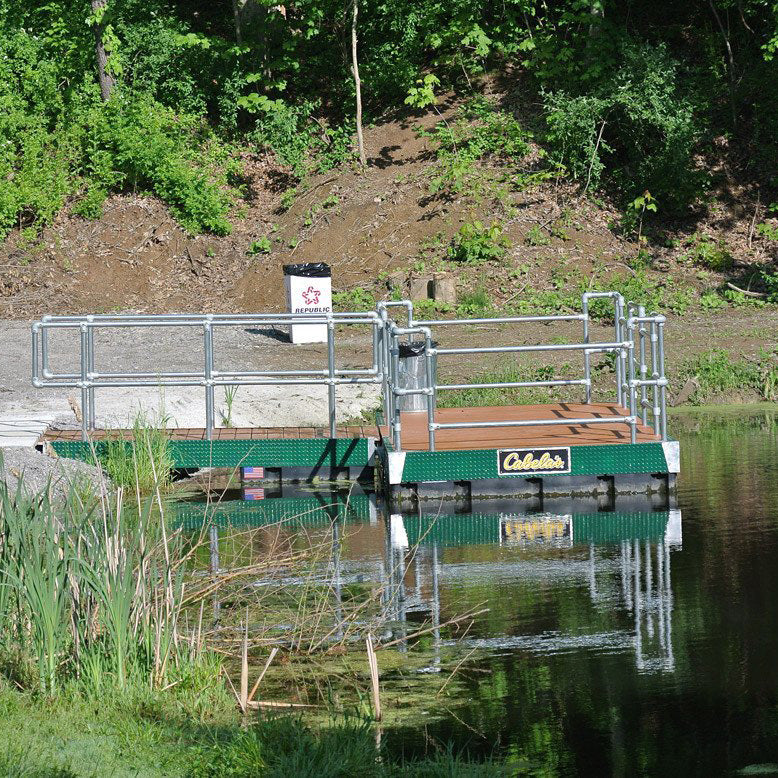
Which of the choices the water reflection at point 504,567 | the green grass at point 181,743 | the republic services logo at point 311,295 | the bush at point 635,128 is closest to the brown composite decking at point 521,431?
the water reflection at point 504,567

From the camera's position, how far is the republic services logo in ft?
78.2

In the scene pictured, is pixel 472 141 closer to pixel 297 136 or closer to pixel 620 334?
pixel 297 136

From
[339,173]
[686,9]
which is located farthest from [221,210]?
[686,9]

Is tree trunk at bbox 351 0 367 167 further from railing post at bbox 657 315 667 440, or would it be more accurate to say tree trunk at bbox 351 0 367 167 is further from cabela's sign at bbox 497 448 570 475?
cabela's sign at bbox 497 448 570 475

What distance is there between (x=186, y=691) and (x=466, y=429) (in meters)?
8.13

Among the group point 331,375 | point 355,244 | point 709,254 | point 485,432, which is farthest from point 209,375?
point 709,254

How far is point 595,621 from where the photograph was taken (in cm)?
792

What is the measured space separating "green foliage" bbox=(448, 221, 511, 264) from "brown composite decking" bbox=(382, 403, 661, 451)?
11446 mm

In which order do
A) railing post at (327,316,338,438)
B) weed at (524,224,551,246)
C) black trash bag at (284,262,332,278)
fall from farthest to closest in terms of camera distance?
weed at (524,224,551,246) < black trash bag at (284,262,332,278) < railing post at (327,316,338,438)

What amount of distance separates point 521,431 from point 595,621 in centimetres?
601

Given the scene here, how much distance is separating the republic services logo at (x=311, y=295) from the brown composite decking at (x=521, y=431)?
8.62 metres

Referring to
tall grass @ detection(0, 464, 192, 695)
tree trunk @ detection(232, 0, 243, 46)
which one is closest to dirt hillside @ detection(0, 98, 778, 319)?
tree trunk @ detection(232, 0, 243, 46)

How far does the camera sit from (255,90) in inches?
1266

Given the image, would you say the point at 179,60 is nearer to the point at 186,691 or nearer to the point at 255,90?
the point at 255,90
